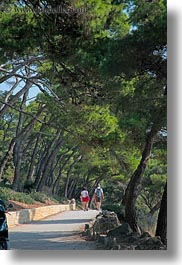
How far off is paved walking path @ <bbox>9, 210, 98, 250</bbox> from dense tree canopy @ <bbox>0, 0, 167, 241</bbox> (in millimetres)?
306

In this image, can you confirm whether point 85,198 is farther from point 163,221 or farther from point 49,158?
point 49,158

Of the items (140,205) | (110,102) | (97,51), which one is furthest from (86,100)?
(140,205)

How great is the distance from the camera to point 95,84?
5957mm

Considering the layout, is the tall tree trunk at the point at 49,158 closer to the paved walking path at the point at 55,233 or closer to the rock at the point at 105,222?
the paved walking path at the point at 55,233

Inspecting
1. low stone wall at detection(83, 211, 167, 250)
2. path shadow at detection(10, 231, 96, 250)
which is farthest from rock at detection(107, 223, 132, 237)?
path shadow at detection(10, 231, 96, 250)

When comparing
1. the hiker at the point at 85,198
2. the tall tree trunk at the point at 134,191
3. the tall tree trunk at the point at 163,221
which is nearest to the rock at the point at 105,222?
the hiker at the point at 85,198

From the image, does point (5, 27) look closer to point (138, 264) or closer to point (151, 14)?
point (151, 14)

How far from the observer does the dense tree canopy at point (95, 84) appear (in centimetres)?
547

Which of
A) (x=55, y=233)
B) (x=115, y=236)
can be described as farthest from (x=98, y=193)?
(x=55, y=233)

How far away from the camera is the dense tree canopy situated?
5.47m

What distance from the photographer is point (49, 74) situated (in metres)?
6.07

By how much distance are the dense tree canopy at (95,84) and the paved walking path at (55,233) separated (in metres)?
0.31

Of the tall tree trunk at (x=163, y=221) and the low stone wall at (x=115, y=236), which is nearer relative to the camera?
the low stone wall at (x=115, y=236)

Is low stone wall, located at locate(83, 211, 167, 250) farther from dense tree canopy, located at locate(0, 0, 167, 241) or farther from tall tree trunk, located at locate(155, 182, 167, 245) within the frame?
dense tree canopy, located at locate(0, 0, 167, 241)
